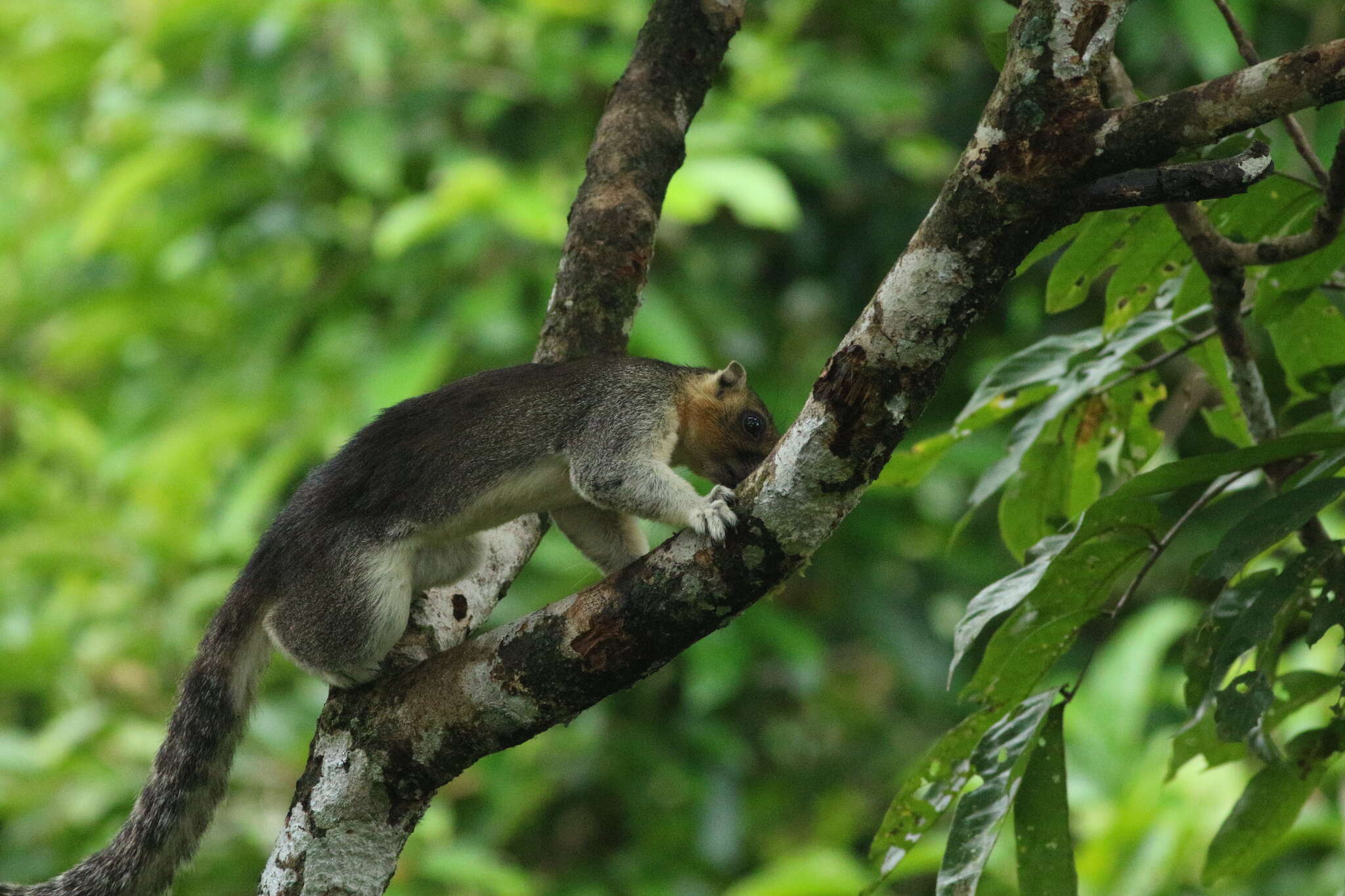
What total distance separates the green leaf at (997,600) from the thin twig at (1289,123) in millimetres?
887

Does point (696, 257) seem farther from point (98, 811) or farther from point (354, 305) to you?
point (98, 811)

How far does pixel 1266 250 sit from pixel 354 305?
5010 millimetres

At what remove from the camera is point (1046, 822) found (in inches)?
105

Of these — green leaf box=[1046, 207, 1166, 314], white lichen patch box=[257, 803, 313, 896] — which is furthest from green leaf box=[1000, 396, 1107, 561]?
white lichen patch box=[257, 803, 313, 896]

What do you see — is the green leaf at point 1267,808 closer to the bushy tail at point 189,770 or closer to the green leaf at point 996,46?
the green leaf at point 996,46

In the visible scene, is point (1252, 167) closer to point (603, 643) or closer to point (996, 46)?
point (996, 46)

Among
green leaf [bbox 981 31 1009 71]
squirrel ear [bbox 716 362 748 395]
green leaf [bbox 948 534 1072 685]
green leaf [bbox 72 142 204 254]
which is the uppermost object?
green leaf [bbox 72 142 204 254]

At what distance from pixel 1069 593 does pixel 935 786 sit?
0.49 m

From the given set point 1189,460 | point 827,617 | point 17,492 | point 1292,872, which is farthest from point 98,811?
point 1292,872

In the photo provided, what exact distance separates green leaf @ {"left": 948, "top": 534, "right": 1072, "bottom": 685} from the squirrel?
29.8 inches

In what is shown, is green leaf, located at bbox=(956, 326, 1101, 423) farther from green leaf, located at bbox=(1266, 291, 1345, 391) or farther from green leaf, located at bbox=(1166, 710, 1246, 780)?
green leaf, located at bbox=(1166, 710, 1246, 780)

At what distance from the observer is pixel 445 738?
9.68ft

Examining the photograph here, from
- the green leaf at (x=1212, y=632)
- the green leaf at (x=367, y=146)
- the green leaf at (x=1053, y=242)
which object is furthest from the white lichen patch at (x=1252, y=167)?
the green leaf at (x=367, y=146)

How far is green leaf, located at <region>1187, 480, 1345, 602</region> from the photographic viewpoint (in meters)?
2.39
